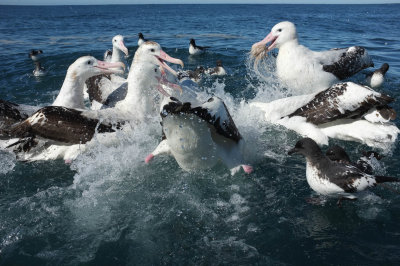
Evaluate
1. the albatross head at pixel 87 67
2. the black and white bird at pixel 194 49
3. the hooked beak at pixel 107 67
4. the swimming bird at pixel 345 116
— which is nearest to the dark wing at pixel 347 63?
the swimming bird at pixel 345 116

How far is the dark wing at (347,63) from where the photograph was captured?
26.8ft

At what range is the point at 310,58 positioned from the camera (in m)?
8.13

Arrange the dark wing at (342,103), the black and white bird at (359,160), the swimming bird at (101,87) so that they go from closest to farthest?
the black and white bird at (359,160)
the dark wing at (342,103)
the swimming bird at (101,87)

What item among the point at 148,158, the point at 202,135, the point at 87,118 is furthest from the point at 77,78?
the point at 202,135

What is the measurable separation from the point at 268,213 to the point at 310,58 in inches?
184

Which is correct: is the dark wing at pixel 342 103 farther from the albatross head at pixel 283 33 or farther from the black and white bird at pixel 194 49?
the black and white bird at pixel 194 49

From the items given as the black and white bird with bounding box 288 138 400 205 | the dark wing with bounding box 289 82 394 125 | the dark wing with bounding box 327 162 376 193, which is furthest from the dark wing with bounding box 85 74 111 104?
the dark wing with bounding box 327 162 376 193

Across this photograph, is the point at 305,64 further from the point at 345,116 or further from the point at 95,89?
the point at 95,89

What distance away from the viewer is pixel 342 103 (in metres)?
6.14

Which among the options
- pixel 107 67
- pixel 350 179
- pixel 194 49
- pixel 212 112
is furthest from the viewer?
pixel 194 49

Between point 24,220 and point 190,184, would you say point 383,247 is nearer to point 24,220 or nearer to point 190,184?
point 190,184

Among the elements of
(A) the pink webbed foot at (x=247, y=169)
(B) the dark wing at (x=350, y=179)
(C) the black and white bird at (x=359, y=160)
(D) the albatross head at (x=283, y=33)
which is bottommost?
(A) the pink webbed foot at (x=247, y=169)

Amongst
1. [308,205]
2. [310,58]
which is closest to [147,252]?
[308,205]

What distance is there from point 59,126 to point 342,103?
4.40m
